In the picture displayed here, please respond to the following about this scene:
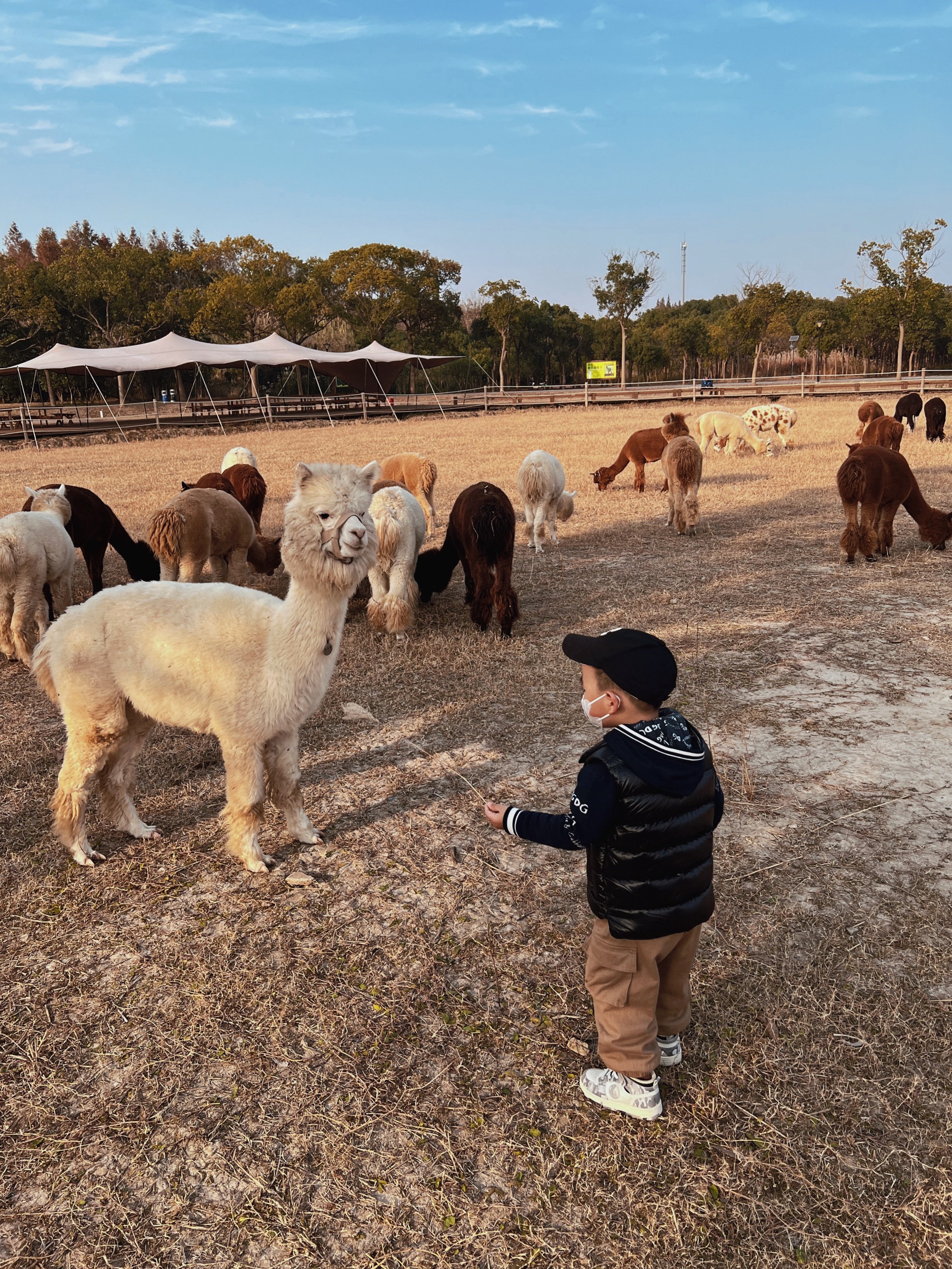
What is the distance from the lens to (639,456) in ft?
45.9

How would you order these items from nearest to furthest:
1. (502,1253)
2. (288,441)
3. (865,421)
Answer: (502,1253)
(865,421)
(288,441)

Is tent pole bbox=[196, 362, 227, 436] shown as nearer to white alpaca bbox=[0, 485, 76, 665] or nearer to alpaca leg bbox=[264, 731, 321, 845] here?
white alpaca bbox=[0, 485, 76, 665]

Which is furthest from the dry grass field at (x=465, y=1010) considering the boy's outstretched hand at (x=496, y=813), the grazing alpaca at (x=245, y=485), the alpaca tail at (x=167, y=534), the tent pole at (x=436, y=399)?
the tent pole at (x=436, y=399)

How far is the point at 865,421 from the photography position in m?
19.2

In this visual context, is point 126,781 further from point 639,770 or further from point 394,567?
point 394,567

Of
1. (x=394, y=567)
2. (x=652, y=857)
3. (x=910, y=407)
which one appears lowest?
(x=652, y=857)

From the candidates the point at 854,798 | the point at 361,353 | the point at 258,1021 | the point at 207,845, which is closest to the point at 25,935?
the point at 207,845

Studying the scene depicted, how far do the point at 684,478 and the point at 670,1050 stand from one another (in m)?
8.98

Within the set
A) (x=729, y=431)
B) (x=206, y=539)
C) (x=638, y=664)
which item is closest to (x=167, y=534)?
(x=206, y=539)

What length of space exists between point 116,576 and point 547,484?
5346 mm

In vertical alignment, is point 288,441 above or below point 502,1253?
above

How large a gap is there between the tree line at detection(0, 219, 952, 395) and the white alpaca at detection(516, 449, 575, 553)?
3722 centimetres

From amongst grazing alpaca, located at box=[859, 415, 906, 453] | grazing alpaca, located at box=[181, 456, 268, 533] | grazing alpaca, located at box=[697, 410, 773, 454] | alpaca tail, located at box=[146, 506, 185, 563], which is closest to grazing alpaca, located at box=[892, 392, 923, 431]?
grazing alpaca, located at box=[697, 410, 773, 454]

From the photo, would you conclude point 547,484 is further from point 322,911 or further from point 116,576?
point 322,911
